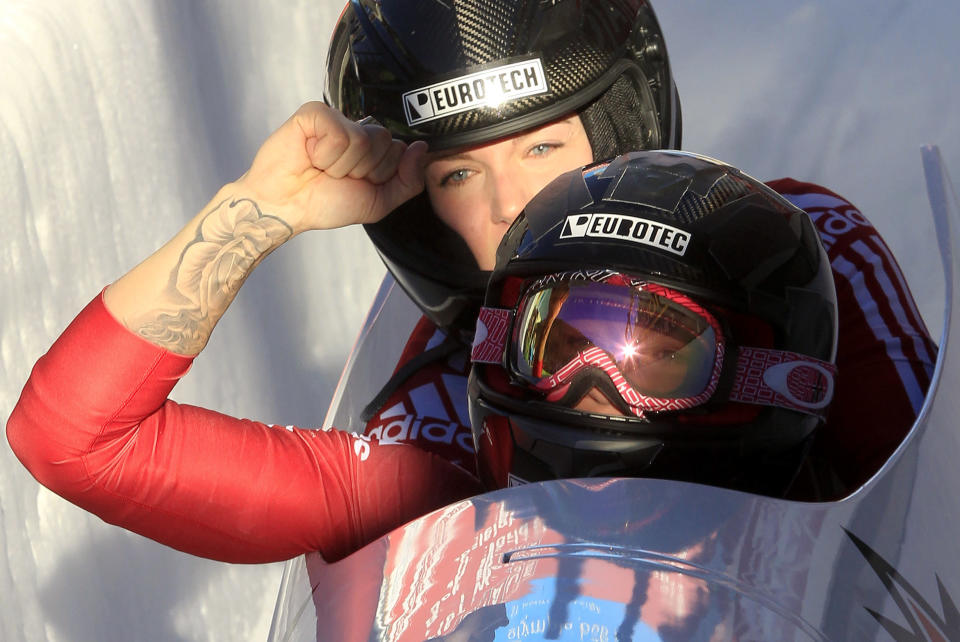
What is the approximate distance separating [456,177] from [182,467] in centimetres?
62

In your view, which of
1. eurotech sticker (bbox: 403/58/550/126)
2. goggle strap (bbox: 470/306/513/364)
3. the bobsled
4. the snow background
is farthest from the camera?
the snow background

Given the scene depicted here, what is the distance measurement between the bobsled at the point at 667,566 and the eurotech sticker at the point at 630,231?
12.1 inches

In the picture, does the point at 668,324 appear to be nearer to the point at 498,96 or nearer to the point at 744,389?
the point at 744,389

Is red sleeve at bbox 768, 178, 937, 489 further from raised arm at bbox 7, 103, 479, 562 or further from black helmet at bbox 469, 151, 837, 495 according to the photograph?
raised arm at bbox 7, 103, 479, 562

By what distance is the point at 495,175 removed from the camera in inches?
67.7

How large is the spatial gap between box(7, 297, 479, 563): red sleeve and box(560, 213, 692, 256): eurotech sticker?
1.45 feet

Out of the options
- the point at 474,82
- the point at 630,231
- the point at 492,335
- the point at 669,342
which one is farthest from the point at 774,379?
the point at 474,82

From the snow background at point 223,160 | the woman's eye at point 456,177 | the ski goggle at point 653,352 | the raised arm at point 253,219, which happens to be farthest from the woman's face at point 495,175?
the snow background at point 223,160

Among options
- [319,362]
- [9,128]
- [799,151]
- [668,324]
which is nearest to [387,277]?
[319,362]

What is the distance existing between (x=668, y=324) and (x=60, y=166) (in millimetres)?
1491

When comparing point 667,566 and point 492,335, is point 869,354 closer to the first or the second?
point 492,335

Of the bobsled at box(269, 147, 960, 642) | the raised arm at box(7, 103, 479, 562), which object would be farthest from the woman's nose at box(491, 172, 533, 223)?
the bobsled at box(269, 147, 960, 642)

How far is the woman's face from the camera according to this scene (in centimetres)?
171

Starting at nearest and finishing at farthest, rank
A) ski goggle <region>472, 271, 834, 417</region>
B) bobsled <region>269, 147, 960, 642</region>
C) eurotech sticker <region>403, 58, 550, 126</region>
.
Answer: bobsled <region>269, 147, 960, 642</region> < ski goggle <region>472, 271, 834, 417</region> < eurotech sticker <region>403, 58, 550, 126</region>
